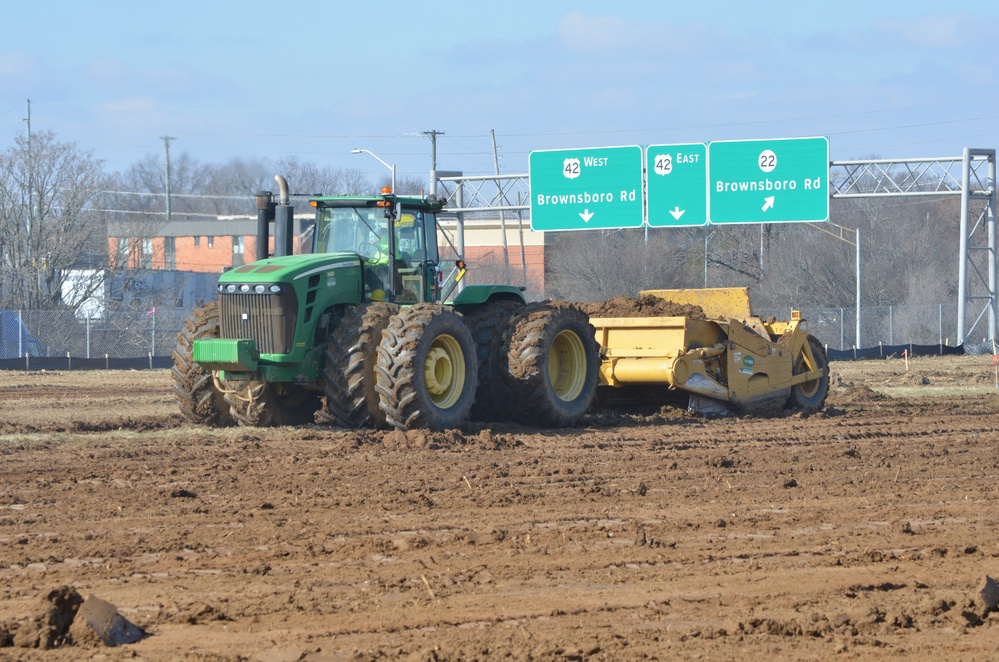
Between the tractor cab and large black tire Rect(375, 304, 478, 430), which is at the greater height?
the tractor cab

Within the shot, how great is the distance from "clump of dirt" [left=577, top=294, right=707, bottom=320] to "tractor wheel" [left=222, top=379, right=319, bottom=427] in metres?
3.59

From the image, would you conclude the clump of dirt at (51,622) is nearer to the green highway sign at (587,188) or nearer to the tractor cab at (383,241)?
the tractor cab at (383,241)

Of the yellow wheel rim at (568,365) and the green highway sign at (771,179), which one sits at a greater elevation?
the green highway sign at (771,179)

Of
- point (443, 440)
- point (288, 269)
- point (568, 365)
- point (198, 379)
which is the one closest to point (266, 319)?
point (288, 269)

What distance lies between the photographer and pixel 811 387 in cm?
1650

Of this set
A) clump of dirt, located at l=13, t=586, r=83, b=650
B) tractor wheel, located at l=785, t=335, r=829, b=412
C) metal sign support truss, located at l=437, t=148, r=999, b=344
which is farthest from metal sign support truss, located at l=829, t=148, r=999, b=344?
clump of dirt, located at l=13, t=586, r=83, b=650

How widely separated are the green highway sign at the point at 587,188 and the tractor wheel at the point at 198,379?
17502 millimetres

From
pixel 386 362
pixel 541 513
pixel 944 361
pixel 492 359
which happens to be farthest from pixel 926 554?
pixel 944 361

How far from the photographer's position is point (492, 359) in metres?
13.4

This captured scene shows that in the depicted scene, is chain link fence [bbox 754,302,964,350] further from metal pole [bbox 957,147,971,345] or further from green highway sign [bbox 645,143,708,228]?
green highway sign [bbox 645,143,708,228]

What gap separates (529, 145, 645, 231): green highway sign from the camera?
95.8 ft

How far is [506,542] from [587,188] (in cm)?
2312

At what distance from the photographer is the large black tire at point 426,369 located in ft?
38.6

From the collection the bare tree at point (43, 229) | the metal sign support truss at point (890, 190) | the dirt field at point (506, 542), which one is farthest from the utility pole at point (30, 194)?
the dirt field at point (506, 542)
